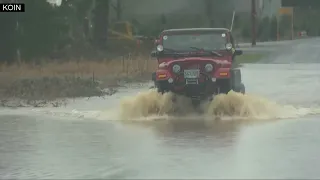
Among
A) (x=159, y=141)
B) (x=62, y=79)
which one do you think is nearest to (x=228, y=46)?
(x=159, y=141)

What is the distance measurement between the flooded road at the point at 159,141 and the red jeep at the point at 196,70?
15.1 inches

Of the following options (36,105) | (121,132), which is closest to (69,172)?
(121,132)

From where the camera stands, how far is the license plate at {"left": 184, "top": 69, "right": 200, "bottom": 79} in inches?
687

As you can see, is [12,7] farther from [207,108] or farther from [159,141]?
[159,141]

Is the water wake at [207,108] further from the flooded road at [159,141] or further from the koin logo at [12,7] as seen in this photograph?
the koin logo at [12,7]

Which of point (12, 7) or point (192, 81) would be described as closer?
point (192, 81)

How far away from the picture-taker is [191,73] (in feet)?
57.3

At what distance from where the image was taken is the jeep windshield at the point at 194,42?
18734 millimetres

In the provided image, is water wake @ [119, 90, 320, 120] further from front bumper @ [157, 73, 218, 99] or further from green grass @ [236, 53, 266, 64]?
green grass @ [236, 53, 266, 64]

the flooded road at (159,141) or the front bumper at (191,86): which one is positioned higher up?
the front bumper at (191,86)

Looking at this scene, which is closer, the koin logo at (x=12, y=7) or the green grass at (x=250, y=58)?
the koin logo at (x=12, y=7)

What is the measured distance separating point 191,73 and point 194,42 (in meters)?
1.59

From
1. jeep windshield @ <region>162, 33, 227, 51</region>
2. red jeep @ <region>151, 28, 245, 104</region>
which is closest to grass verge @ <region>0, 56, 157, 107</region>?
jeep windshield @ <region>162, 33, 227, 51</region>

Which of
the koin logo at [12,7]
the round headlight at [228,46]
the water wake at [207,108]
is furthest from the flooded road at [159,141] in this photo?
the koin logo at [12,7]
